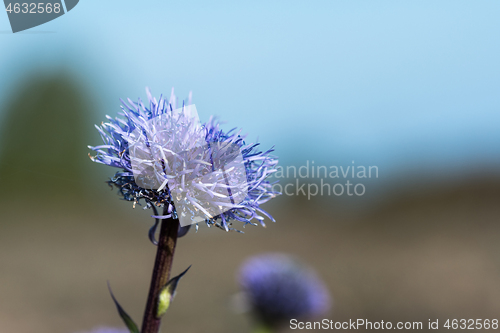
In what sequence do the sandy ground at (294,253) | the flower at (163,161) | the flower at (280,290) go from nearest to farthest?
the flower at (163,161), the flower at (280,290), the sandy ground at (294,253)

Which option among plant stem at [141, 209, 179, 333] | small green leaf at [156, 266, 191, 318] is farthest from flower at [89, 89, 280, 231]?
small green leaf at [156, 266, 191, 318]

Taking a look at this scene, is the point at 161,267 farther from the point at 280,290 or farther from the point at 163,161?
the point at 280,290

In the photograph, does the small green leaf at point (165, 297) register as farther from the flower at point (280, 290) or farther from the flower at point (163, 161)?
the flower at point (280, 290)

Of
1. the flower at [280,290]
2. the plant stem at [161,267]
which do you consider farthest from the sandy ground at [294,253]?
the plant stem at [161,267]

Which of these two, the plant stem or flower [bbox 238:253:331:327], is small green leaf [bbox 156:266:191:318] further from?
flower [bbox 238:253:331:327]

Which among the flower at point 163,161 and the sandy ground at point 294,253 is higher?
the flower at point 163,161
